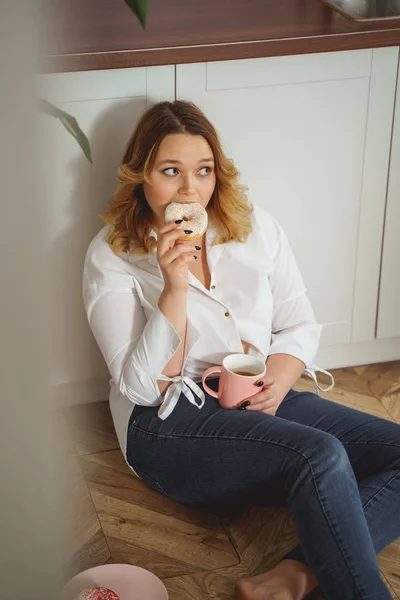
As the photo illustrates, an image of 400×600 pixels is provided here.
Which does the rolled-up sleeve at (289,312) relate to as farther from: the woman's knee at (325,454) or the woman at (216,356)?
the woman's knee at (325,454)

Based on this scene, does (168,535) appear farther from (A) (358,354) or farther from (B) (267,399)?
(A) (358,354)

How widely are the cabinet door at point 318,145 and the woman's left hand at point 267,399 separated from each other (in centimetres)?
49

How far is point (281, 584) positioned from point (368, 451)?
0.36m

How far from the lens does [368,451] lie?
1.66m

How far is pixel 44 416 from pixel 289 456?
1.28 meters

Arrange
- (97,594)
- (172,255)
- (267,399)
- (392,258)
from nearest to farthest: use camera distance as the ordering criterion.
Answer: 1. (97,594)
2. (172,255)
3. (267,399)
4. (392,258)

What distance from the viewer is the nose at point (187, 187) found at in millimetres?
1622

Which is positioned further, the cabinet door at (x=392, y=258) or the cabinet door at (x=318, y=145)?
the cabinet door at (x=392, y=258)

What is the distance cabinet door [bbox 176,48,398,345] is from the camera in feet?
5.89

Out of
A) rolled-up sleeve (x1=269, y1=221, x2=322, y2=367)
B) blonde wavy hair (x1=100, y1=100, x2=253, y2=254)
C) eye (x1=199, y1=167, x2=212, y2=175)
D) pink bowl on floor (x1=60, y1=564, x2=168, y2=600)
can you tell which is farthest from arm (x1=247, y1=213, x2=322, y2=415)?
pink bowl on floor (x1=60, y1=564, x2=168, y2=600)

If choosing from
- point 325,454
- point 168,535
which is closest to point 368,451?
point 325,454

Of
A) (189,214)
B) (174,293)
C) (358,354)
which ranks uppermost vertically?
(189,214)

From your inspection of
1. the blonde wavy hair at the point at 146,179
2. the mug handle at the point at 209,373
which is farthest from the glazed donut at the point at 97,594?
the blonde wavy hair at the point at 146,179

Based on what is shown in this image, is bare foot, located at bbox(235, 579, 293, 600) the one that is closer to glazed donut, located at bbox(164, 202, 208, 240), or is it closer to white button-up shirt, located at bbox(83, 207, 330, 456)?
white button-up shirt, located at bbox(83, 207, 330, 456)
